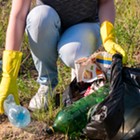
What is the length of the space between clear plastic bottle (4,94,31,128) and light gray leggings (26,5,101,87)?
42 centimetres

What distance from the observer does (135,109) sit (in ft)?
7.39

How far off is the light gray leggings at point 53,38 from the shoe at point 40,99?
4.4 inches

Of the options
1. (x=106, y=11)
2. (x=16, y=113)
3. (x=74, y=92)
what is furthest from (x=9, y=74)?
(x=106, y=11)

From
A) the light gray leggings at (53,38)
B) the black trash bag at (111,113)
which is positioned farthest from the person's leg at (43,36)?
the black trash bag at (111,113)

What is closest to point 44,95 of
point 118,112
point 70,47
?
point 70,47

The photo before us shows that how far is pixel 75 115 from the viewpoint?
233 cm

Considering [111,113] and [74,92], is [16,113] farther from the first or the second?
[111,113]

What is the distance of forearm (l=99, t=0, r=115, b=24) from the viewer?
2.68 m

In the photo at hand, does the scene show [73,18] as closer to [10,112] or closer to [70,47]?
[70,47]

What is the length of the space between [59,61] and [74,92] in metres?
0.87

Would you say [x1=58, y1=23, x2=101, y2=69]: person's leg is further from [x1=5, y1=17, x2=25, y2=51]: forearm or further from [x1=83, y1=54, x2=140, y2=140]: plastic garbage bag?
[x1=83, y1=54, x2=140, y2=140]: plastic garbage bag

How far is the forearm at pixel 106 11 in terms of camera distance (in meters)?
2.68

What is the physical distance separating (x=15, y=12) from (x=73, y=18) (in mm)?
389

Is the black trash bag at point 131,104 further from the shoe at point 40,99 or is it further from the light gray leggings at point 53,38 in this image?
the shoe at point 40,99
